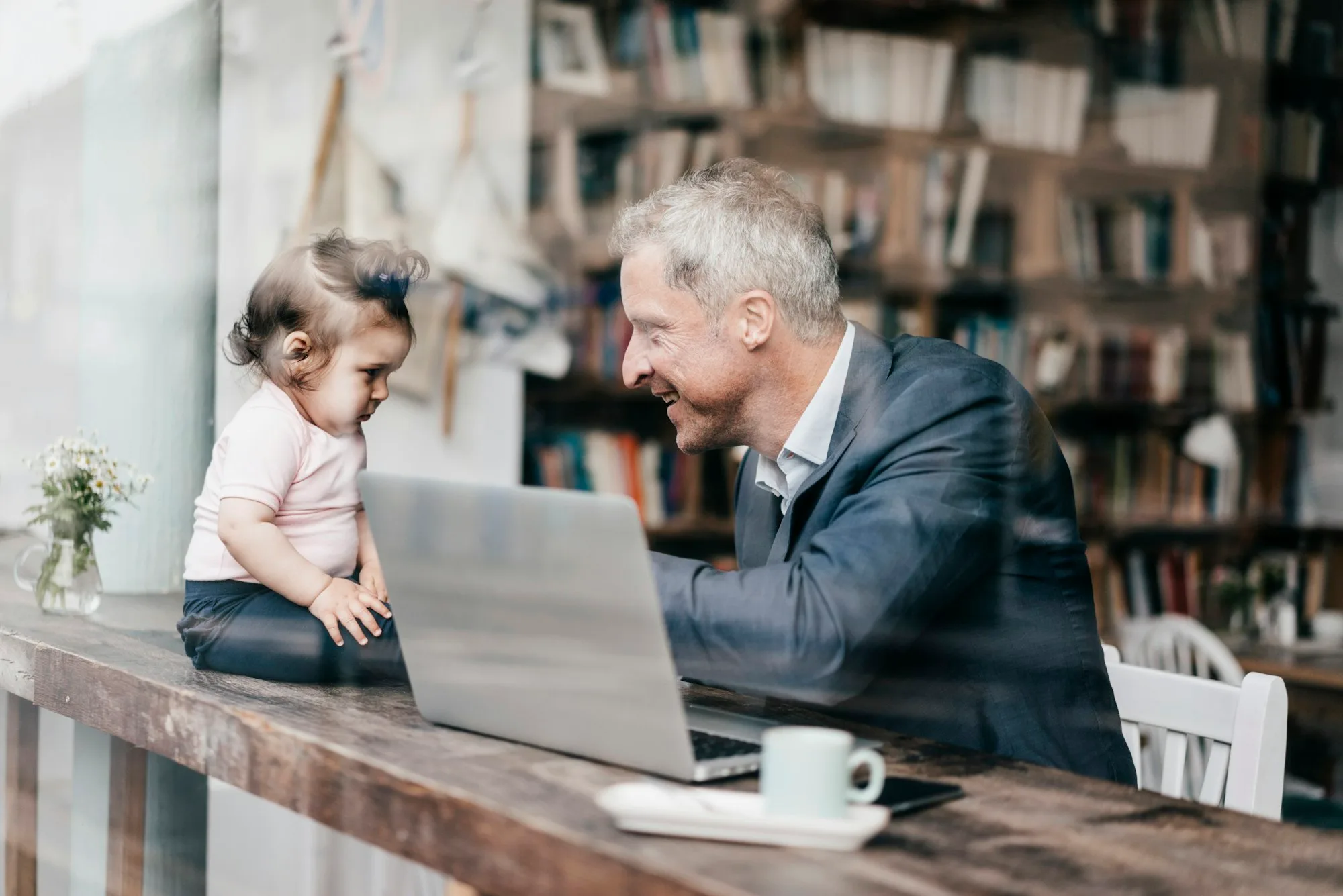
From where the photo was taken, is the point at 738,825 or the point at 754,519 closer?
the point at 738,825

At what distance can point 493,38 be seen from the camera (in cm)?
275

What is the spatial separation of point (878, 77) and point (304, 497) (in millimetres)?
2614

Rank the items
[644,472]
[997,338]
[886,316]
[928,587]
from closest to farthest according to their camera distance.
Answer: [928,587] < [644,472] < [886,316] < [997,338]

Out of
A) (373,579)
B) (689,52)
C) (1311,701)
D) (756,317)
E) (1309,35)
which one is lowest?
(1311,701)

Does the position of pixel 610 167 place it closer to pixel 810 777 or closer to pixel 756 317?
pixel 756 317

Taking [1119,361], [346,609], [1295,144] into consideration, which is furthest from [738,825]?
[1295,144]

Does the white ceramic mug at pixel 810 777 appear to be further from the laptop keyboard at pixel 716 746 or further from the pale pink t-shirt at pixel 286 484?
the pale pink t-shirt at pixel 286 484

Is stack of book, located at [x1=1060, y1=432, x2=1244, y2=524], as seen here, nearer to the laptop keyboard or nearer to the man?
the man

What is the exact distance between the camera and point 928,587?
1.06 meters

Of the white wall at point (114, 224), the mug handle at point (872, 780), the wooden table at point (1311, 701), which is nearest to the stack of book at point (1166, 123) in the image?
the wooden table at point (1311, 701)

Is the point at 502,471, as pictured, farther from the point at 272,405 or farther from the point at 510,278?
the point at 272,405

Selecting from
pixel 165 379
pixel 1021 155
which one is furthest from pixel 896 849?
pixel 1021 155

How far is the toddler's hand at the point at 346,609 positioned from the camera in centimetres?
119

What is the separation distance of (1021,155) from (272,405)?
285 centimetres
